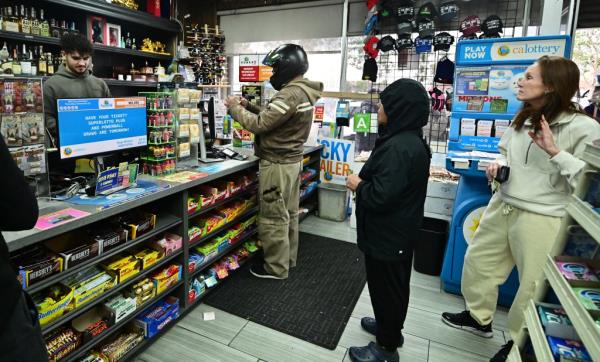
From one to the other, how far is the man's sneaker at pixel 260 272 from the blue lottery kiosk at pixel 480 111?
143cm

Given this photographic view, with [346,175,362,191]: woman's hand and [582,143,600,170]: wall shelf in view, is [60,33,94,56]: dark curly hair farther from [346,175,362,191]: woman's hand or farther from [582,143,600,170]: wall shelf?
[582,143,600,170]: wall shelf

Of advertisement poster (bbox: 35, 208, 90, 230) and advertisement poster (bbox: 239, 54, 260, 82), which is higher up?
advertisement poster (bbox: 239, 54, 260, 82)

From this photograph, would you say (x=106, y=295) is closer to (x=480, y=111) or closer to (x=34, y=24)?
(x=480, y=111)

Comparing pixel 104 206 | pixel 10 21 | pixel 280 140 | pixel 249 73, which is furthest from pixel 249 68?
pixel 104 206

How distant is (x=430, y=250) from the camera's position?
3312 mm

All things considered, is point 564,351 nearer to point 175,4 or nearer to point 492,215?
point 492,215

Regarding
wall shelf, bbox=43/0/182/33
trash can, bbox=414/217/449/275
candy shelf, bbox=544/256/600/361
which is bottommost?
trash can, bbox=414/217/449/275

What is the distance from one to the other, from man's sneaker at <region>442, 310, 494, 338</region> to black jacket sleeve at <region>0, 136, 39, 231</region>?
254 centimetres

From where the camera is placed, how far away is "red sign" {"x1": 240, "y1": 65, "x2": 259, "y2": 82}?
4.72 meters

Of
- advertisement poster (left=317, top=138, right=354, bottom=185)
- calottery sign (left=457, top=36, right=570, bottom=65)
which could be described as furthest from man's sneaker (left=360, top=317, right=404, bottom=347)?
advertisement poster (left=317, top=138, right=354, bottom=185)

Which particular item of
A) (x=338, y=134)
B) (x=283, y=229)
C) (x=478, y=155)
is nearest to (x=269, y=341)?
(x=283, y=229)

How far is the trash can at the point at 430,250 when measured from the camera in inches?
129

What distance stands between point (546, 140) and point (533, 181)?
0.30 meters

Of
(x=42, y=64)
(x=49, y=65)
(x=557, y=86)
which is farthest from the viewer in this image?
(x=49, y=65)
